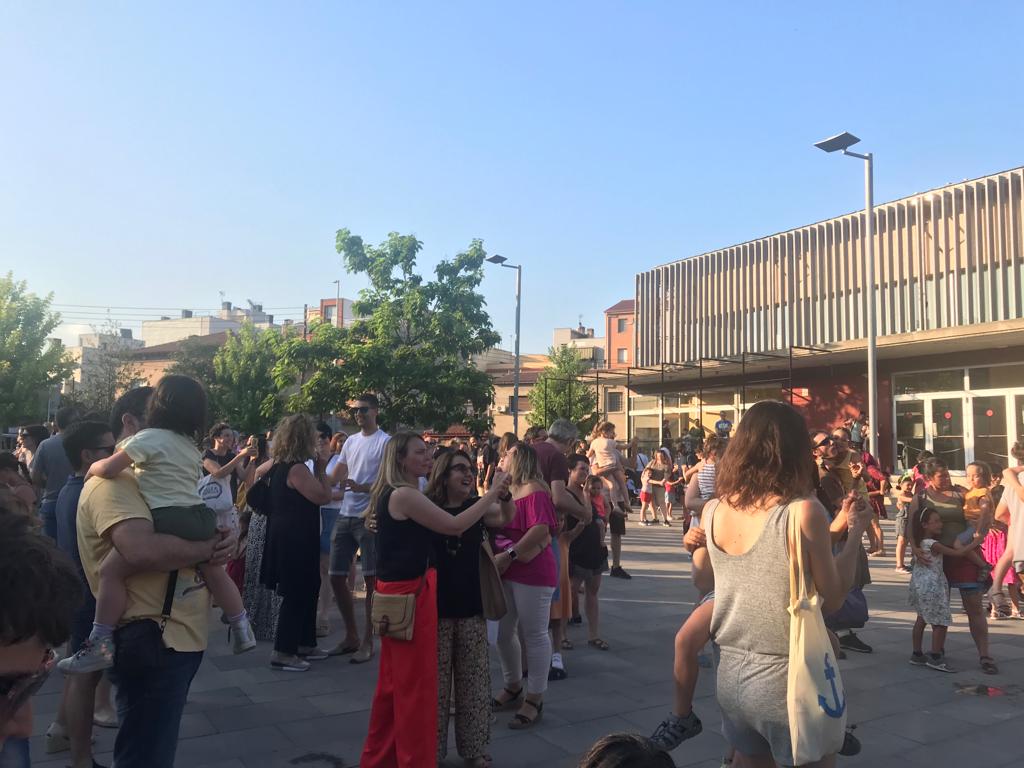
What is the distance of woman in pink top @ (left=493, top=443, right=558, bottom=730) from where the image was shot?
4992 millimetres

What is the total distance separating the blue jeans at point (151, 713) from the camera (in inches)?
110

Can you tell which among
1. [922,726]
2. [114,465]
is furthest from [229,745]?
[922,726]

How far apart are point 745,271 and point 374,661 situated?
2331cm

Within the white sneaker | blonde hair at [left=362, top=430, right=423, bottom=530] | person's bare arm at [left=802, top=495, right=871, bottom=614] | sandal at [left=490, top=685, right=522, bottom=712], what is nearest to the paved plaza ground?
sandal at [left=490, top=685, right=522, bottom=712]

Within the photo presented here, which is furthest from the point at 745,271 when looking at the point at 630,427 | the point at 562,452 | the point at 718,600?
the point at 718,600

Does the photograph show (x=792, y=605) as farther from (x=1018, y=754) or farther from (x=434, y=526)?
(x=1018, y=754)

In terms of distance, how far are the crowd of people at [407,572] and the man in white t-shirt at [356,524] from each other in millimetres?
19

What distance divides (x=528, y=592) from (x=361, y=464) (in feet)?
7.97

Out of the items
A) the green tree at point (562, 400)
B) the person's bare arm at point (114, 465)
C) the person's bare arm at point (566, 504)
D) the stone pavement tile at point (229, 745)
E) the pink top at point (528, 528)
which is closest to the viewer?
the person's bare arm at point (114, 465)

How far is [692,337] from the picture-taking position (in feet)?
95.7

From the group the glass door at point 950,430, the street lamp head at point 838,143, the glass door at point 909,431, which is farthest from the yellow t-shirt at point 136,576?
the glass door at point 909,431

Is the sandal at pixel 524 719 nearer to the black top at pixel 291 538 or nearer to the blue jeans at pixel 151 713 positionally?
the black top at pixel 291 538

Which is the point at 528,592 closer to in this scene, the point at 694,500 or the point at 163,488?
the point at 694,500

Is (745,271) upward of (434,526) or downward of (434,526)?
upward
